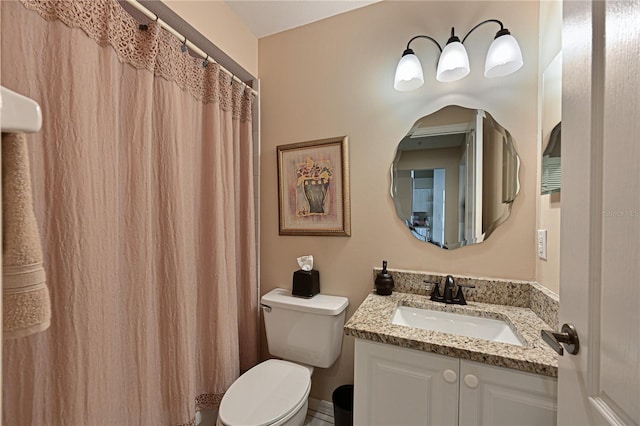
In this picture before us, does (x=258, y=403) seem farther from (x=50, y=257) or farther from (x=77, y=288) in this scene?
(x=50, y=257)

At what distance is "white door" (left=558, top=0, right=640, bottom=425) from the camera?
0.45 metres

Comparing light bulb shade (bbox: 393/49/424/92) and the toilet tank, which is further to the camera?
the toilet tank

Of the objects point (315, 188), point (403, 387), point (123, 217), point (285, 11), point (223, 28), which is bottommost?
point (403, 387)

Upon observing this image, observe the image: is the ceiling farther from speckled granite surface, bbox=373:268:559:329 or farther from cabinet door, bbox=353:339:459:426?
cabinet door, bbox=353:339:459:426


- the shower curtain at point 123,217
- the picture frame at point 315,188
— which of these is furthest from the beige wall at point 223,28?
the picture frame at point 315,188

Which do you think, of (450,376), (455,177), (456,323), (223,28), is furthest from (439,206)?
(223,28)

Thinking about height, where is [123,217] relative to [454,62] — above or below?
below

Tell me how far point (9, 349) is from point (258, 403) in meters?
0.85

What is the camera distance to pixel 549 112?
1125 mm

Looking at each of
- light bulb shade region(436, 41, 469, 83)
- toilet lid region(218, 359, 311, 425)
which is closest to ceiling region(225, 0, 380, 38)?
light bulb shade region(436, 41, 469, 83)

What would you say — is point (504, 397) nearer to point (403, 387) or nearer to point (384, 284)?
point (403, 387)

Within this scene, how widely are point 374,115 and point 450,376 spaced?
127 cm

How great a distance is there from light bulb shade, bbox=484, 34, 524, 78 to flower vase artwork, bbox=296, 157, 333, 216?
2.99 feet

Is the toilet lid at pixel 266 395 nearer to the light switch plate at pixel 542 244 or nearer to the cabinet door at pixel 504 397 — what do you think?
the cabinet door at pixel 504 397
